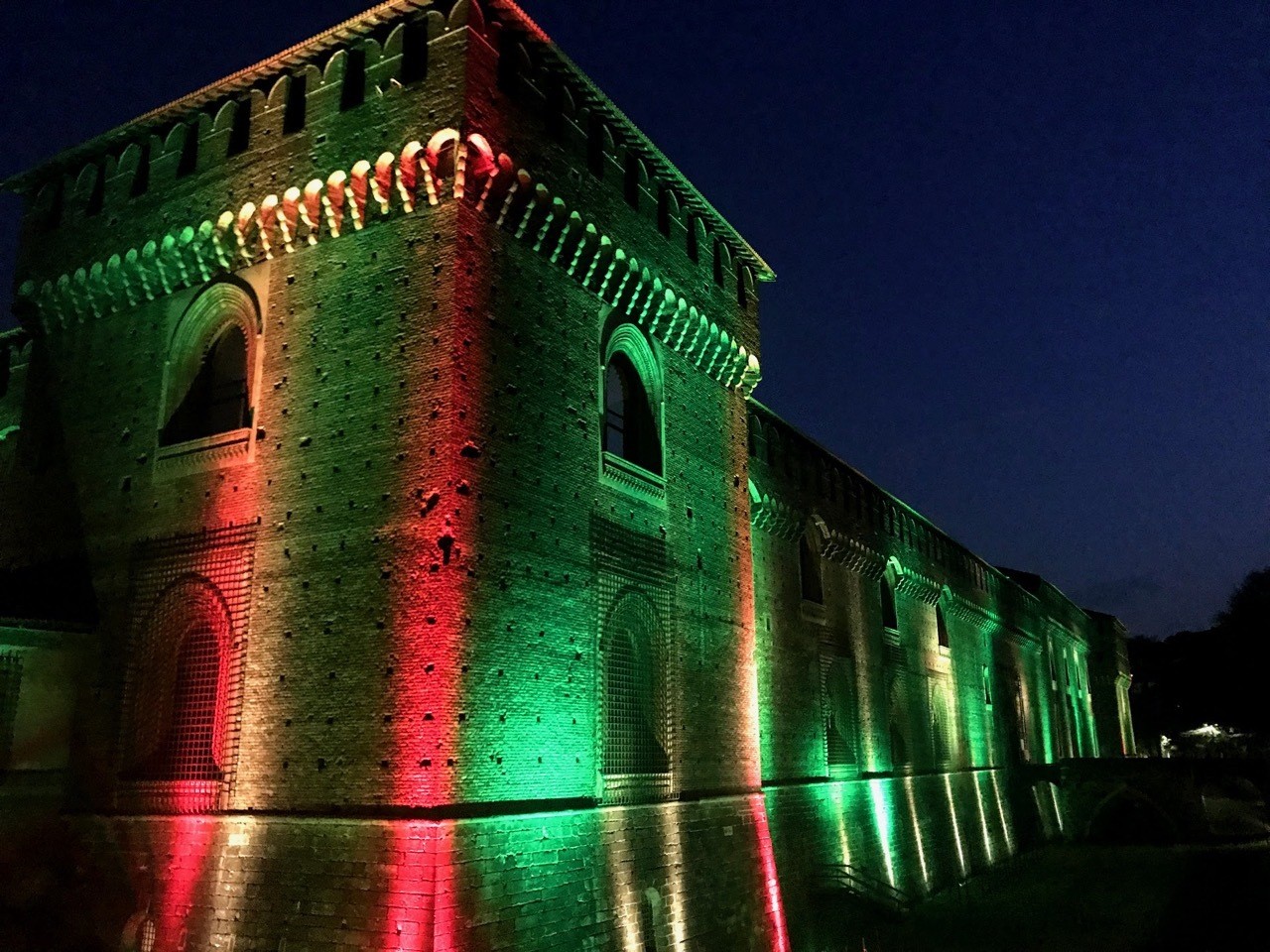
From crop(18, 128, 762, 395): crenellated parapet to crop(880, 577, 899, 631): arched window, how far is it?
34.9 feet

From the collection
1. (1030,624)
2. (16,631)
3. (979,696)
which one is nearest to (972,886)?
(979,696)

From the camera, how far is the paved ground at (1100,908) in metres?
17.7

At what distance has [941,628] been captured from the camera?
26.8m

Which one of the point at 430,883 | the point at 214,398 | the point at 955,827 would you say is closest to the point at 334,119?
the point at 214,398

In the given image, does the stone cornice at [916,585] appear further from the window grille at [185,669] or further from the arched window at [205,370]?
the window grille at [185,669]

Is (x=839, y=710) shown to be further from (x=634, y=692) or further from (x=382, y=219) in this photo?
(x=382, y=219)

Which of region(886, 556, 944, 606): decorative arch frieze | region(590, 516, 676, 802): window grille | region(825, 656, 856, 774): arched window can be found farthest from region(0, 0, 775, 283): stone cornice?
region(886, 556, 944, 606): decorative arch frieze

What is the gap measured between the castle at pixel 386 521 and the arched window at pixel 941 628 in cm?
1247

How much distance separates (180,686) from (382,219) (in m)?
5.39

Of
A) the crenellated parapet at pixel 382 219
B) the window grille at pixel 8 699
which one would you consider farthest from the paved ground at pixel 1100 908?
the window grille at pixel 8 699

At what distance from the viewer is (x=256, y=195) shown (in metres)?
11.6

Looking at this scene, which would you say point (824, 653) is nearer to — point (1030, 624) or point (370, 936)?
point (370, 936)

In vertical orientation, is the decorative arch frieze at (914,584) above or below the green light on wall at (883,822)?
above

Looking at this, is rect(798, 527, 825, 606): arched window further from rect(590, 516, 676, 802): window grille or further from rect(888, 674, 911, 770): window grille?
rect(590, 516, 676, 802): window grille
